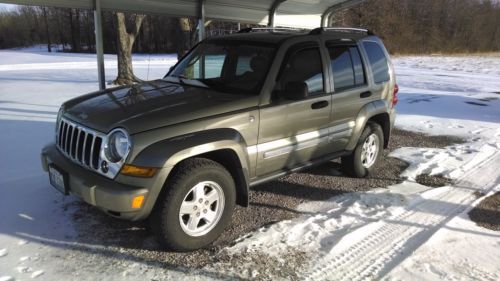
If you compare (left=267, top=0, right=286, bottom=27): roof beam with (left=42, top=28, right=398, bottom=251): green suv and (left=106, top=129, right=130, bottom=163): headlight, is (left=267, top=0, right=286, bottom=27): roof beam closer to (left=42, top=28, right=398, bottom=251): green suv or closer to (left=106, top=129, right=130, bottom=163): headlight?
(left=42, top=28, right=398, bottom=251): green suv

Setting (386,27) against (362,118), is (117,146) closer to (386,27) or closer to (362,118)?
(362,118)

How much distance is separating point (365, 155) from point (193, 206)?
9.86 feet

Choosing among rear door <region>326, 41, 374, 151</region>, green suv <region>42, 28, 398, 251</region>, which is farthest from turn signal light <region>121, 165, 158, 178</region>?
rear door <region>326, 41, 374, 151</region>

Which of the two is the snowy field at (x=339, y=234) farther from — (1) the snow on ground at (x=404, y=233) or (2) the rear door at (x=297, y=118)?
(2) the rear door at (x=297, y=118)

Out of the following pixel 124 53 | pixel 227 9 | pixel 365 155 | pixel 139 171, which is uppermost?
pixel 227 9

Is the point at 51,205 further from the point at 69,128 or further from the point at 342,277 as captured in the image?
the point at 342,277

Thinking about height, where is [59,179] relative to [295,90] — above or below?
below

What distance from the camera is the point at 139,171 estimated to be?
3344 mm

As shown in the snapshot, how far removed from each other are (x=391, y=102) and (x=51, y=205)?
15.1 ft

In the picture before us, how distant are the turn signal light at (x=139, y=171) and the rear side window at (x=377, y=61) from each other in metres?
3.52

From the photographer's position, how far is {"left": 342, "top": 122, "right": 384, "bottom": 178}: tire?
561 centimetres

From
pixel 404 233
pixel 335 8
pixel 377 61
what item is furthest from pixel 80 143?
pixel 335 8

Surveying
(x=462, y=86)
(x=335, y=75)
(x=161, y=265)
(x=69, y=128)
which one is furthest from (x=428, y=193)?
(x=462, y=86)

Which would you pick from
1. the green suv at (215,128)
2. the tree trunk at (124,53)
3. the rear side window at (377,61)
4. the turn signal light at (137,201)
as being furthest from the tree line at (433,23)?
the turn signal light at (137,201)
